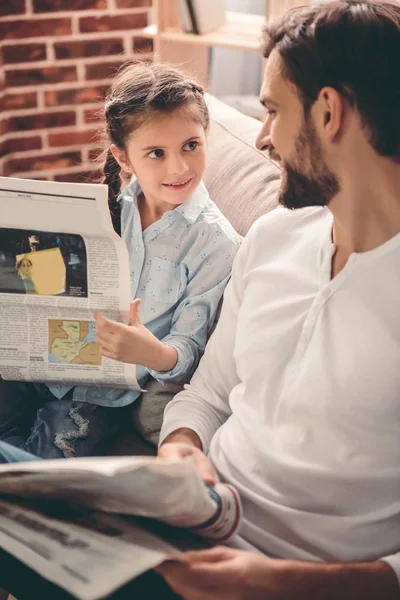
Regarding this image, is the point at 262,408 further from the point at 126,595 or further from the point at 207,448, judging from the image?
the point at 126,595

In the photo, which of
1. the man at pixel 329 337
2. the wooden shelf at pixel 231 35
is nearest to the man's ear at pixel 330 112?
the man at pixel 329 337

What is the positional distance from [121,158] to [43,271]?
15.5 inches

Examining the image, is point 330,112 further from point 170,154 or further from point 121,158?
point 121,158

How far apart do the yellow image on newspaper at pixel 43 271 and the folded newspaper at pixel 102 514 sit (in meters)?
0.46

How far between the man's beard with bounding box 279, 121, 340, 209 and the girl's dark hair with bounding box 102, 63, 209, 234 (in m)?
0.45

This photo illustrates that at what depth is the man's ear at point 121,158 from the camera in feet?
5.18

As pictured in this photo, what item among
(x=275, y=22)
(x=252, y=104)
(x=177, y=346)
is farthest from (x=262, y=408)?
(x=252, y=104)

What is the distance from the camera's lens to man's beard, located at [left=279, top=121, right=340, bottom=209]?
1.06m

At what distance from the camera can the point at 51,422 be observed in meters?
1.42

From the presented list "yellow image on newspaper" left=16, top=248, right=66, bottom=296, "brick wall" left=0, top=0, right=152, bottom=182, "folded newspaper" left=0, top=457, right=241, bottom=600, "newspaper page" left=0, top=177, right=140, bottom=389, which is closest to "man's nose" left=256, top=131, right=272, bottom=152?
"newspaper page" left=0, top=177, right=140, bottom=389

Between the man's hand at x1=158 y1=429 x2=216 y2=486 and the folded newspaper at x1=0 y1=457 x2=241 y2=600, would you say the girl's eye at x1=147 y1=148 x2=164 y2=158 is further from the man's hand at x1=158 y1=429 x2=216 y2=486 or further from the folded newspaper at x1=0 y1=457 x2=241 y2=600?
the folded newspaper at x1=0 y1=457 x2=241 y2=600

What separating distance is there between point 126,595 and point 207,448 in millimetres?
329

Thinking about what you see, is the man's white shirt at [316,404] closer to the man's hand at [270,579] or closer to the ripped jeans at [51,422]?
the man's hand at [270,579]

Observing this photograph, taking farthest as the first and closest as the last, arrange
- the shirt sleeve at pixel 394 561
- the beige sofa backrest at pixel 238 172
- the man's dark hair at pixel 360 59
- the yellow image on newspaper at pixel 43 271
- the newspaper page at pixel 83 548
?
the beige sofa backrest at pixel 238 172 < the yellow image on newspaper at pixel 43 271 < the man's dark hair at pixel 360 59 < the shirt sleeve at pixel 394 561 < the newspaper page at pixel 83 548
